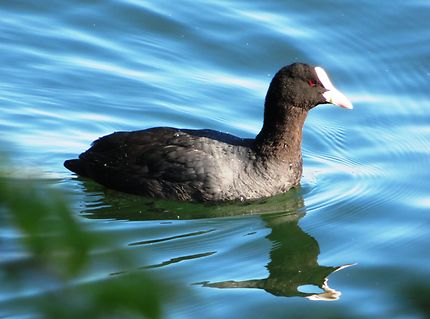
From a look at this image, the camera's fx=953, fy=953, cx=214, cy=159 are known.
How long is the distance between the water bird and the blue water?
0.59 feet

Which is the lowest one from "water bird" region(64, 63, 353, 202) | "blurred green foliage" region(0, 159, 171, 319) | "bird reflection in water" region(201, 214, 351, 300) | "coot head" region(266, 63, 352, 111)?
"bird reflection in water" region(201, 214, 351, 300)

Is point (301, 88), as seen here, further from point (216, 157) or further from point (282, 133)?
point (216, 157)

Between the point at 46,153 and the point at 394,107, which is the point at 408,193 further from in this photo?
the point at 46,153

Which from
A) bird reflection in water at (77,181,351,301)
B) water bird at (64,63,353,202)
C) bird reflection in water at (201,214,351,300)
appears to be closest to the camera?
bird reflection in water at (201,214,351,300)

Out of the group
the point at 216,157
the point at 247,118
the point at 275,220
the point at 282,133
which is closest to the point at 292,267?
the point at 275,220

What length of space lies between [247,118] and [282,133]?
1634 mm

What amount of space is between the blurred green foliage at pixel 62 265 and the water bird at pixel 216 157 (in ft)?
20.5

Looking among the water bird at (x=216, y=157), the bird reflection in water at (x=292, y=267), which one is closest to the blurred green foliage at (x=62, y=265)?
the bird reflection in water at (x=292, y=267)

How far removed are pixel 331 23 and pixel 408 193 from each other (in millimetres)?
4198

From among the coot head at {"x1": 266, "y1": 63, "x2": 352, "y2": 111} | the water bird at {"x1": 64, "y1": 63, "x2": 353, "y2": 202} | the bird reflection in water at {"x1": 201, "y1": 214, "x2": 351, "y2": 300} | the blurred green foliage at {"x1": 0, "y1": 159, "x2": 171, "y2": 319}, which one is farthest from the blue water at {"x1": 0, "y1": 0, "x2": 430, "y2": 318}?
the blurred green foliage at {"x1": 0, "y1": 159, "x2": 171, "y2": 319}

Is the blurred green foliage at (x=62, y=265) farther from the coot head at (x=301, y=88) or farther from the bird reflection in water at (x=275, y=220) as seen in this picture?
the coot head at (x=301, y=88)

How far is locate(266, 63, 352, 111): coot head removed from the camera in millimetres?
8227

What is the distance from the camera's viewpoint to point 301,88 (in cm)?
823

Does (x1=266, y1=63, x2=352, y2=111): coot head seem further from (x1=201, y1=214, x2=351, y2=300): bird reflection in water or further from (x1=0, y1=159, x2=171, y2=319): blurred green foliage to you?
(x1=0, y1=159, x2=171, y2=319): blurred green foliage
